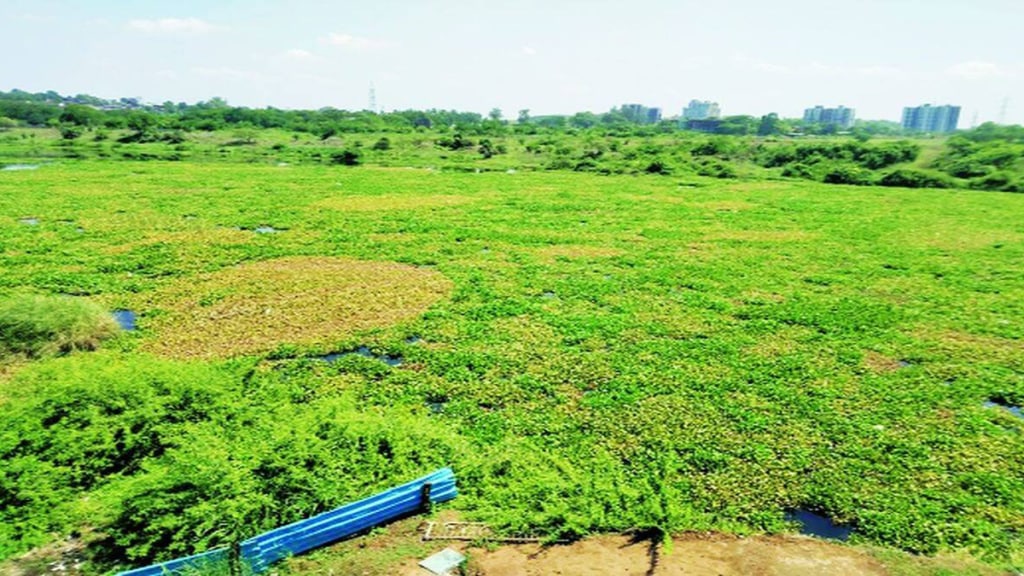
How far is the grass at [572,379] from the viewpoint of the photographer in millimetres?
7121

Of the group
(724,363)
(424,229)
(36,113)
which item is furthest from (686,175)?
(36,113)

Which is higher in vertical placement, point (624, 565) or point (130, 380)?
point (130, 380)

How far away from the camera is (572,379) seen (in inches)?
427

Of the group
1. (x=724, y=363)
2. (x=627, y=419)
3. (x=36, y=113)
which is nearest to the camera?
(x=627, y=419)

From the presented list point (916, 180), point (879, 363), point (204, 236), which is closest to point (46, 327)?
point (204, 236)

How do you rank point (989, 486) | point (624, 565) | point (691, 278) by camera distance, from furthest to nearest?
point (691, 278), point (989, 486), point (624, 565)

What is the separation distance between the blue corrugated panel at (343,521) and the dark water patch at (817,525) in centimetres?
409

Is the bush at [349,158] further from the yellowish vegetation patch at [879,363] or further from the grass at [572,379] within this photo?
the yellowish vegetation patch at [879,363]

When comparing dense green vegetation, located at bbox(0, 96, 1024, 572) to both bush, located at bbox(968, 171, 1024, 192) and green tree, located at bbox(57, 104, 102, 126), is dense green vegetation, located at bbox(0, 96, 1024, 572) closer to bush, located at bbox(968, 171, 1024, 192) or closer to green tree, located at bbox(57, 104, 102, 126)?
bush, located at bbox(968, 171, 1024, 192)

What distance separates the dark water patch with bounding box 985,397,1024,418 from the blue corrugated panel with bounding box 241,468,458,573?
30.3 ft

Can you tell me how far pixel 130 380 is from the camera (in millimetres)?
8367

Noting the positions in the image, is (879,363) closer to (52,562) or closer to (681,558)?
(681,558)

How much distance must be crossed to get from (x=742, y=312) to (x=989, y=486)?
6874mm

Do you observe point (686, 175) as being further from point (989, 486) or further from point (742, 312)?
point (989, 486)
